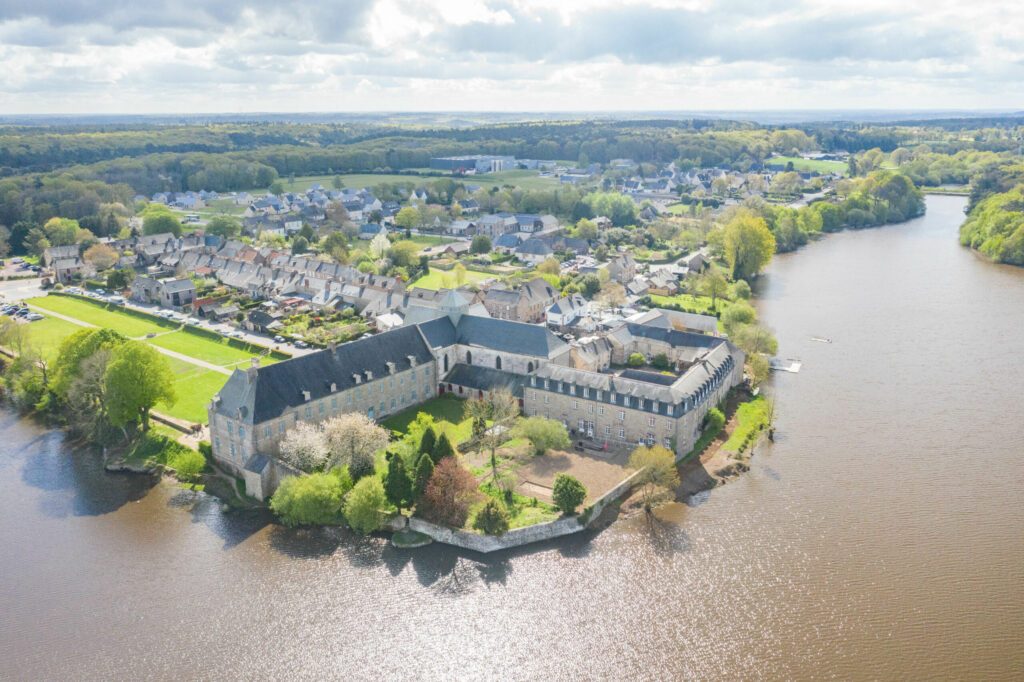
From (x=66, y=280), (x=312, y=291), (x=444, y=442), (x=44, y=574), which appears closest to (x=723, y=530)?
(x=444, y=442)

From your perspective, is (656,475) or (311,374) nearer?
(656,475)

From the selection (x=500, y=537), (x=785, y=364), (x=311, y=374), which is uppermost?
(x=311, y=374)

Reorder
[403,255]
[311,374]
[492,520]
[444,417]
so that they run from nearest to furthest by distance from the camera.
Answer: [492,520], [311,374], [444,417], [403,255]

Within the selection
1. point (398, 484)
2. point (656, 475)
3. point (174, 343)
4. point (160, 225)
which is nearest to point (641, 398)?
point (656, 475)

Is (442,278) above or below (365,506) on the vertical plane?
below

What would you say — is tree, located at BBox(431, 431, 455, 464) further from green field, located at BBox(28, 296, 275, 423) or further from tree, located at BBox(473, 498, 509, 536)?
green field, located at BBox(28, 296, 275, 423)

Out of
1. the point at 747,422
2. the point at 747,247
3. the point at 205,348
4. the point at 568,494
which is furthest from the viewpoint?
the point at 747,247

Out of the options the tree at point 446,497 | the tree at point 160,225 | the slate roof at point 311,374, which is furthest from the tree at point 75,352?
the tree at point 160,225

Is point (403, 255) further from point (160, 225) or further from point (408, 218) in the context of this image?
point (160, 225)
